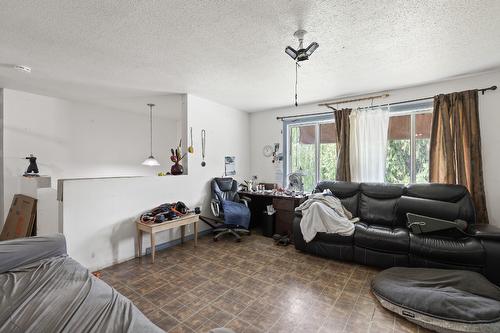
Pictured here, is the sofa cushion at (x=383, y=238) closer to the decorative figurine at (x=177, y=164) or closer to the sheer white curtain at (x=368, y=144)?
the sheer white curtain at (x=368, y=144)

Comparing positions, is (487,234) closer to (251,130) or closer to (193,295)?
(193,295)

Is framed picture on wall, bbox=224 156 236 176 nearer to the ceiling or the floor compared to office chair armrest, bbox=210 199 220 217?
nearer to the ceiling

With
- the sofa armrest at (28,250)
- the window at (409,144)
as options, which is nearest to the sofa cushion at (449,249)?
the window at (409,144)

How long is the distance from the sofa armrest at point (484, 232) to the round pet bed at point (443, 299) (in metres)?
0.42

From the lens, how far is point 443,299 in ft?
5.69

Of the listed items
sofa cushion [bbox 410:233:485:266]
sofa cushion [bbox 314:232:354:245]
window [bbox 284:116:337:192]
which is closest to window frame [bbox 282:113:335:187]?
window [bbox 284:116:337:192]

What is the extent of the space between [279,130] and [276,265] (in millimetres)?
2883

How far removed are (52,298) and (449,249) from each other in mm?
3403

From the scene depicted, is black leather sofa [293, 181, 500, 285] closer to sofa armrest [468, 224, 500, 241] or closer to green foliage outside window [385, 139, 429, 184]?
sofa armrest [468, 224, 500, 241]

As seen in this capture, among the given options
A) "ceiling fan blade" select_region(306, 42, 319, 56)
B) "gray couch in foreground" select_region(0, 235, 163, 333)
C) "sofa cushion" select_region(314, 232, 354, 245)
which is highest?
"ceiling fan blade" select_region(306, 42, 319, 56)

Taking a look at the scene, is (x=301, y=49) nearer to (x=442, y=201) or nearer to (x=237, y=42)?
(x=237, y=42)

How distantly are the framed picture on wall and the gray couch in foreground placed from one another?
304 centimetres

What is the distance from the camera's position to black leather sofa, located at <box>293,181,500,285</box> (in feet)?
7.29

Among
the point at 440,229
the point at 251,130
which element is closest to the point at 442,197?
the point at 440,229
